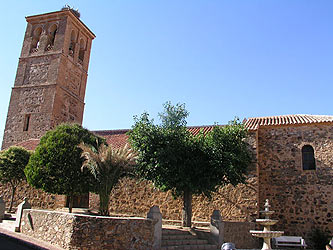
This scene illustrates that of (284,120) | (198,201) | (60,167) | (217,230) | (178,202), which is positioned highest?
(284,120)

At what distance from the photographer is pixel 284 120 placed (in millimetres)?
17672

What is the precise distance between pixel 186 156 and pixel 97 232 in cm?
522

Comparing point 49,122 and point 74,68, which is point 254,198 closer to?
point 49,122

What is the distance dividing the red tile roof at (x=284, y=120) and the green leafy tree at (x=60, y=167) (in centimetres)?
875

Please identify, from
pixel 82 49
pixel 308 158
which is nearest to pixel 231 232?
pixel 308 158

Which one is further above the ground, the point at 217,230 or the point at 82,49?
the point at 82,49

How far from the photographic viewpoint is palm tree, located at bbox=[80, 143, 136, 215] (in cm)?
1289

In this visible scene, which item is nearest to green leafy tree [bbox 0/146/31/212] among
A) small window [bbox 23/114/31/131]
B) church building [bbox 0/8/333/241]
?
church building [bbox 0/8/333/241]

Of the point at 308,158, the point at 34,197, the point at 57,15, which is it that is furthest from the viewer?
the point at 57,15

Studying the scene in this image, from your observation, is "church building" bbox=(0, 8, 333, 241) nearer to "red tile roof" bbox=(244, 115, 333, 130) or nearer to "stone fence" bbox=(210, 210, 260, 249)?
"red tile roof" bbox=(244, 115, 333, 130)

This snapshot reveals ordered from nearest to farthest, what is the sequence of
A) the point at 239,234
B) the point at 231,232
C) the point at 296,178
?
the point at 231,232 → the point at 239,234 → the point at 296,178

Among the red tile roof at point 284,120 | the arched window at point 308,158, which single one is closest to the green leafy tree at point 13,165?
the red tile roof at point 284,120

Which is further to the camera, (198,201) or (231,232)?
(198,201)

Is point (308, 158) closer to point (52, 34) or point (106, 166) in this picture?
point (106, 166)
